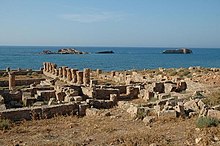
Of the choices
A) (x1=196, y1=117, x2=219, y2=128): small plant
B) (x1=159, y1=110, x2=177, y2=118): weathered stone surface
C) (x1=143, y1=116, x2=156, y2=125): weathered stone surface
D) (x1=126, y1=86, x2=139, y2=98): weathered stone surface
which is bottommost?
(x1=126, y1=86, x2=139, y2=98): weathered stone surface

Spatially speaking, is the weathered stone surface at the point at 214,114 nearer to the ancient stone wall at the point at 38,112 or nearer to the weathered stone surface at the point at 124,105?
the weathered stone surface at the point at 124,105

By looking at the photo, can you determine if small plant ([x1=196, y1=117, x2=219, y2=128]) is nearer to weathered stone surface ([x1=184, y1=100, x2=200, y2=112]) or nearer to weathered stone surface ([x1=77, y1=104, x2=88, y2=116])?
weathered stone surface ([x1=184, y1=100, x2=200, y2=112])

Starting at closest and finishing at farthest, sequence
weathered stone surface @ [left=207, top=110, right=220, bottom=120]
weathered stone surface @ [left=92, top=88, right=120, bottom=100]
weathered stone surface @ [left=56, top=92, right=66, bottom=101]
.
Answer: weathered stone surface @ [left=207, top=110, right=220, bottom=120]
weathered stone surface @ [left=56, top=92, right=66, bottom=101]
weathered stone surface @ [left=92, top=88, right=120, bottom=100]

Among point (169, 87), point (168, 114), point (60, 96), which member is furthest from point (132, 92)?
point (168, 114)

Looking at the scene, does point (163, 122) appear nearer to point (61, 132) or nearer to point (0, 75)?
point (61, 132)

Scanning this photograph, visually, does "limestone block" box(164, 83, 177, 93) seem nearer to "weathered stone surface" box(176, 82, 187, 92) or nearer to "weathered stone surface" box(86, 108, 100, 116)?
"weathered stone surface" box(176, 82, 187, 92)

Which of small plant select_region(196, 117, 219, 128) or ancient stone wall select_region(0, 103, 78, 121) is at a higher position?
small plant select_region(196, 117, 219, 128)

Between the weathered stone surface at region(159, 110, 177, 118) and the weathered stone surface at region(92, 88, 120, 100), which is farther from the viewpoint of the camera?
the weathered stone surface at region(92, 88, 120, 100)

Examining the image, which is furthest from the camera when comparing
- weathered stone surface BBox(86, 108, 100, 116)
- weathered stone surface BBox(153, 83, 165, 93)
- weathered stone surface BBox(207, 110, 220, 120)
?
weathered stone surface BBox(153, 83, 165, 93)

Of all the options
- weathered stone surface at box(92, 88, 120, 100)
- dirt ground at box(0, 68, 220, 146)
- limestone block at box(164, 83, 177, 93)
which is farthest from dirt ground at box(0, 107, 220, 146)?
limestone block at box(164, 83, 177, 93)

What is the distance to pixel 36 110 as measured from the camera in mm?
12602

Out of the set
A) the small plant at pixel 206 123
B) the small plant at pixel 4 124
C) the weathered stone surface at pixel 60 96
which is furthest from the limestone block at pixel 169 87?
the small plant at pixel 4 124

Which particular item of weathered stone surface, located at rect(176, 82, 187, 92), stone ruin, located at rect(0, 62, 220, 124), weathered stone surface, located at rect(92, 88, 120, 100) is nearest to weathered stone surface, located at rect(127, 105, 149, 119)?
stone ruin, located at rect(0, 62, 220, 124)

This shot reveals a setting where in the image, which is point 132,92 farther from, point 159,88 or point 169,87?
point 169,87
